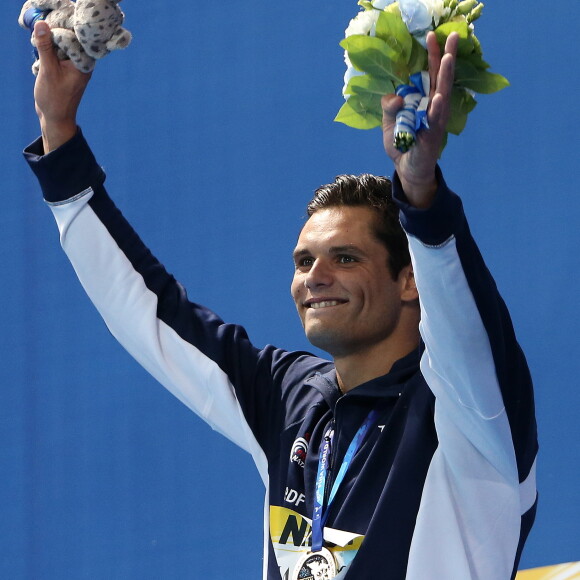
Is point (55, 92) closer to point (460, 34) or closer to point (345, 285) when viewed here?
point (345, 285)

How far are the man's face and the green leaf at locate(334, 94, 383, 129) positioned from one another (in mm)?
248

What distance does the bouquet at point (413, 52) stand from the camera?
4.73ft

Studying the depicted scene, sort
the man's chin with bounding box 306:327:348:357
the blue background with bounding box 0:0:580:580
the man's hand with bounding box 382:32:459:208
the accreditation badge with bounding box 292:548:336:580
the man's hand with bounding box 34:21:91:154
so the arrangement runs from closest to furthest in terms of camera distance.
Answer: the man's hand with bounding box 382:32:459:208 < the accreditation badge with bounding box 292:548:336:580 < the man's chin with bounding box 306:327:348:357 < the man's hand with bounding box 34:21:91:154 < the blue background with bounding box 0:0:580:580

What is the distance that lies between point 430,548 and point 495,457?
0.45 feet

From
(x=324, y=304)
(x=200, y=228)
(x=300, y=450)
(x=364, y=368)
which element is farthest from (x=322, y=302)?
(x=200, y=228)

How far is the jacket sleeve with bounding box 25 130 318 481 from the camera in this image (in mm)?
1894

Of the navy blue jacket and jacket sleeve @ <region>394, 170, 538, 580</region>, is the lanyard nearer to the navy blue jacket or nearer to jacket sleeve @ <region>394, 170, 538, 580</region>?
the navy blue jacket

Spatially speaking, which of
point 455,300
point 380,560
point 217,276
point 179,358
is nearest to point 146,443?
point 217,276

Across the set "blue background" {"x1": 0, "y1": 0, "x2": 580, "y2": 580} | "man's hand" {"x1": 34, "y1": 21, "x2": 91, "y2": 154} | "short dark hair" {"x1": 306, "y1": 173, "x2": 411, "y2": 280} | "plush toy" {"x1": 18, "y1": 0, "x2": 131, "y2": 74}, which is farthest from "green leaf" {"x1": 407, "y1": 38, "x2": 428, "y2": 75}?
"blue background" {"x1": 0, "y1": 0, "x2": 580, "y2": 580}

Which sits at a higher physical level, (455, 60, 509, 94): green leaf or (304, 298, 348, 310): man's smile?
(455, 60, 509, 94): green leaf

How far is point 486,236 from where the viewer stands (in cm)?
224

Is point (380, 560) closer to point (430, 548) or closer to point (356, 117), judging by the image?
point (430, 548)

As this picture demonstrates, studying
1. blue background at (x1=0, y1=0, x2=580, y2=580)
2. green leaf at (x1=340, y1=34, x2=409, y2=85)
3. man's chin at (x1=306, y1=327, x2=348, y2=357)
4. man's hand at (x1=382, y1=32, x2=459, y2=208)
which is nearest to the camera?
man's hand at (x1=382, y1=32, x2=459, y2=208)

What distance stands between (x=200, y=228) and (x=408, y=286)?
34.4 inches
